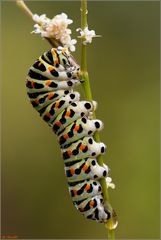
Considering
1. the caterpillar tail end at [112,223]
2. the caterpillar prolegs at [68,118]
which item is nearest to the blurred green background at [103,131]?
the caterpillar prolegs at [68,118]

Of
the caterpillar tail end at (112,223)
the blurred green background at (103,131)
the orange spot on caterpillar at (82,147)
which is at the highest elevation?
the blurred green background at (103,131)

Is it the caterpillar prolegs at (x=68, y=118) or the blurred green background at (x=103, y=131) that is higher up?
the blurred green background at (x=103, y=131)

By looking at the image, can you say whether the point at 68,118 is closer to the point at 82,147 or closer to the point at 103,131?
the point at 82,147

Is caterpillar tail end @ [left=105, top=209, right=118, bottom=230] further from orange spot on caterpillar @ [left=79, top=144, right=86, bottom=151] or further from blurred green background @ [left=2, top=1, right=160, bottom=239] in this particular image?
blurred green background @ [left=2, top=1, right=160, bottom=239]

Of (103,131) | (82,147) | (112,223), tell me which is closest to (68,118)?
(82,147)

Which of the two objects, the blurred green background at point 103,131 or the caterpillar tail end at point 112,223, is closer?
the caterpillar tail end at point 112,223

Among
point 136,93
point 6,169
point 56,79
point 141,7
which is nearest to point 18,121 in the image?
point 6,169

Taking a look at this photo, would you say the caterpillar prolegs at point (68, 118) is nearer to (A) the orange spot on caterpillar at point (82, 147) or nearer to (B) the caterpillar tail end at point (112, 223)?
(A) the orange spot on caterpillar at point (82, 147)
